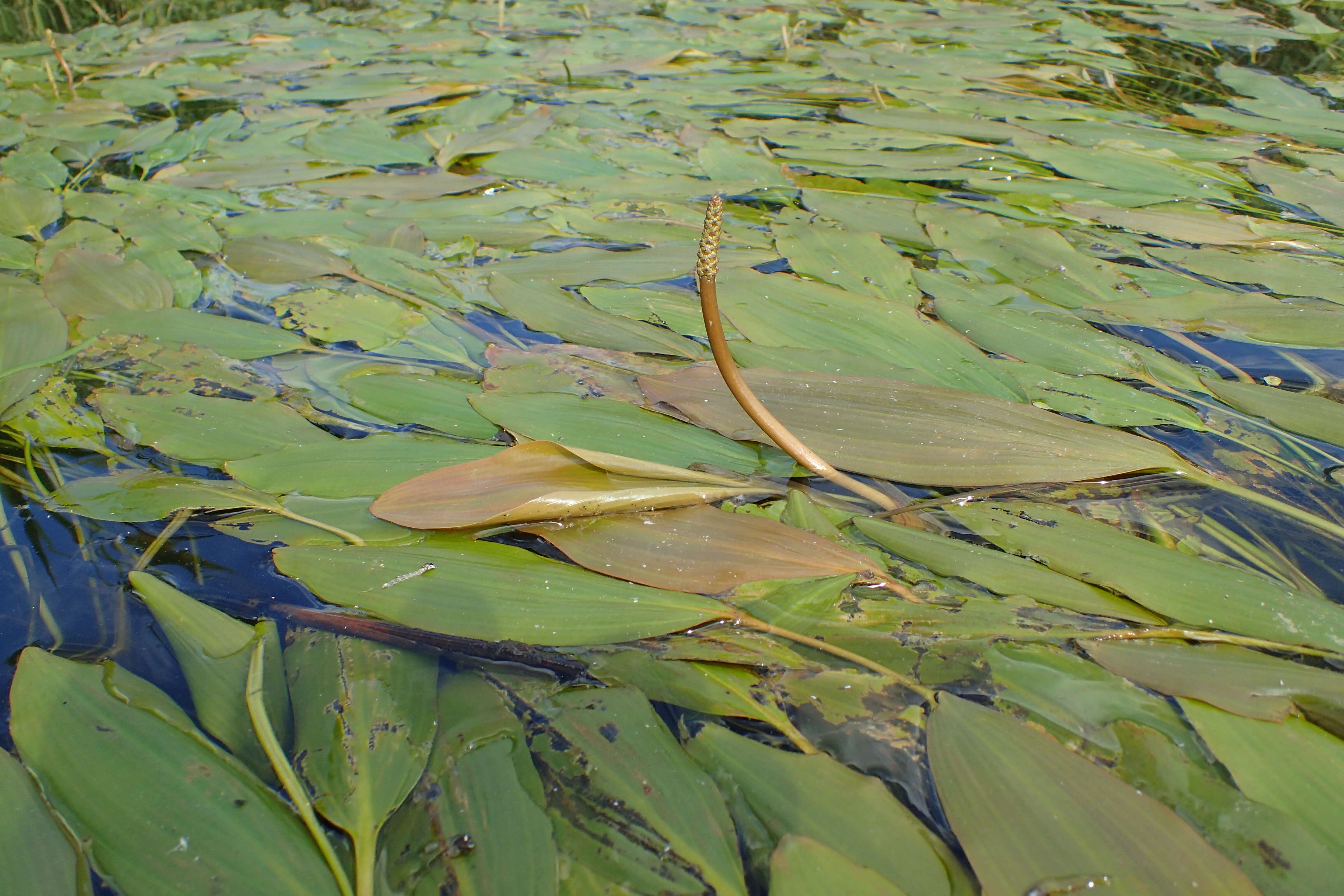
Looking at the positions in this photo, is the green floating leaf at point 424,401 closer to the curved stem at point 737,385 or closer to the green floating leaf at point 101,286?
the curved stem at point 737,385

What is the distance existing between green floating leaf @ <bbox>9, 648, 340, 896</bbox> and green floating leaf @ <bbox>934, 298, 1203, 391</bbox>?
1063 millimetres

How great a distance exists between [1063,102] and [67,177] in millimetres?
2646

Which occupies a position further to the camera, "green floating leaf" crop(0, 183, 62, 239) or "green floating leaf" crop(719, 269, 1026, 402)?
"green floating leaf" crop(0, 183, 62, 239)

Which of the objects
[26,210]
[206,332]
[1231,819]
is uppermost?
[26,210]

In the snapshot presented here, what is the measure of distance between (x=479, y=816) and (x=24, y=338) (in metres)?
1.14

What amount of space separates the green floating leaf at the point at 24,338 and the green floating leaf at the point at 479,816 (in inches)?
34.9

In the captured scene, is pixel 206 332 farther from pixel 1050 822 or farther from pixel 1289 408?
pixel 1289 408

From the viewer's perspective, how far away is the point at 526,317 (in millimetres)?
1308

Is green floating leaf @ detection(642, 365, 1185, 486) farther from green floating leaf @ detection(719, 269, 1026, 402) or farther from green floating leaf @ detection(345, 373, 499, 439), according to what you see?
green floating leaf @ detection(345, 373, 499, 439)

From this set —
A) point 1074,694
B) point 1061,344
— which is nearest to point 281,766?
point 1074,694

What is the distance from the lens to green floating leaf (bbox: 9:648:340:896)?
553mm

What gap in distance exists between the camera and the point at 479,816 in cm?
59

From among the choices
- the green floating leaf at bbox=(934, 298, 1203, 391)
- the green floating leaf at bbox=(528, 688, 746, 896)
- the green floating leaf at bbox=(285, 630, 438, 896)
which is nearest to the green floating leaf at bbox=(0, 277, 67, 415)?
the green floating leaf at bbox=(285, 630, 438, 896)

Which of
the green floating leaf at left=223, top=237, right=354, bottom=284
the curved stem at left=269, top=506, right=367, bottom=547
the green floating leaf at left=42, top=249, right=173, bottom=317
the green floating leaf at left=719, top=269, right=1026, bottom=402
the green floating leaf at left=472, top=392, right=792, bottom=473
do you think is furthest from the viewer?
the green floating leaf at left=223, top=237, right=354, bottom=284
